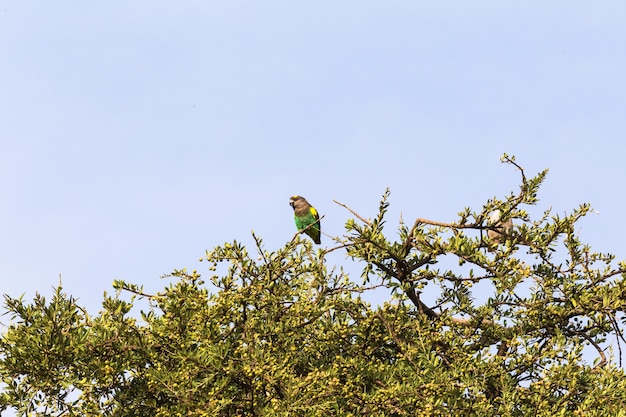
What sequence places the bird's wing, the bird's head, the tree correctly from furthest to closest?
the bird's head
the bird's wing
the tree

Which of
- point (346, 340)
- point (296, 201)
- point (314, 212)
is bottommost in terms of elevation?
point (346, 340)

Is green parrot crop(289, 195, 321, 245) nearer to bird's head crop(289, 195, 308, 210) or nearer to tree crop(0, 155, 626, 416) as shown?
bird's head crop(289, 195, 308, 210)

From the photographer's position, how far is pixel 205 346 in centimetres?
924

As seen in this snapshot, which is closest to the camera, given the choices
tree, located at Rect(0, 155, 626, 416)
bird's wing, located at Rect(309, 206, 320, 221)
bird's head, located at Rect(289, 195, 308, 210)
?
tree, located at Rect(0, 155, 626, 416)

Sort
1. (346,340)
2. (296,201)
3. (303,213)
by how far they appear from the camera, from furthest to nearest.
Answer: (296,201) < (303,213) < (346,340)

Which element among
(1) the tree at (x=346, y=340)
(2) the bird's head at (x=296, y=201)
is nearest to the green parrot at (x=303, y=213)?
(2) the bird's head at (x=296, y=201)

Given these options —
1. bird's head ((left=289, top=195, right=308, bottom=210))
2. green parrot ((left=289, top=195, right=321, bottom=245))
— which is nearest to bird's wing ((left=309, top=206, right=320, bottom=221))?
green parrot ((left=289, top=195, right=321, bottom=245))

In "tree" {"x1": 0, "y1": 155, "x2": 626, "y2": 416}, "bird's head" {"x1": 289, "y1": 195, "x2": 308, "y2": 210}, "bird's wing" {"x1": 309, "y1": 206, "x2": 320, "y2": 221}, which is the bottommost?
"tree" {"x1": 0, "y1": 155, "x2": 626, "y2": 416}

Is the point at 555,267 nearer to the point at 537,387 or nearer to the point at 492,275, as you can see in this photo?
the point at 492,275

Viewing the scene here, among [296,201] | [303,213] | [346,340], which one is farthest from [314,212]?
[346,340]

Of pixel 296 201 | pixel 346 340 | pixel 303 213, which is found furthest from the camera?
pixel 296 201

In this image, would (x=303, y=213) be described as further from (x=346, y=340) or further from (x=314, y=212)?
(x=346, y=340)

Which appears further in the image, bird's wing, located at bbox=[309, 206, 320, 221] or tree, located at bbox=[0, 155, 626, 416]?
bird's wing, located at bbox=[309, 206, 320, 221]

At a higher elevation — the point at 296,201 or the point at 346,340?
the point at 296,201
